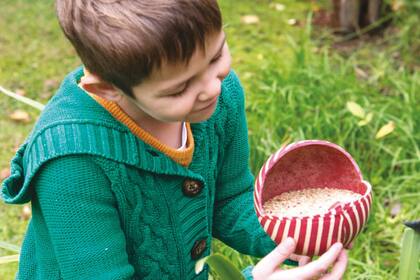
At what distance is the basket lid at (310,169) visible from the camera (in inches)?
53.1

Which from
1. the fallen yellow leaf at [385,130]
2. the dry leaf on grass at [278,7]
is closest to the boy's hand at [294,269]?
the fallen yellow leaf at [385,130]

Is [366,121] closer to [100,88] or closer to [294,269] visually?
[294,269]

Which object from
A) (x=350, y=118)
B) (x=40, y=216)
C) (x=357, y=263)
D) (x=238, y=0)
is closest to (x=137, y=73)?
Answer: (x=40, y=216)

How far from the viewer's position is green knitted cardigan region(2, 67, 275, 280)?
1234mm

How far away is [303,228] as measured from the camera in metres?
1.18

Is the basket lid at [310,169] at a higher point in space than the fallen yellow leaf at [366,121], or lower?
higher

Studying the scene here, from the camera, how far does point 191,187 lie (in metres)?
1.38

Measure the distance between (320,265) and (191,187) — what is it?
0.31 meters

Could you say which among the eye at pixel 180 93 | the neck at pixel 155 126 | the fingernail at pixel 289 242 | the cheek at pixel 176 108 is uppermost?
the eye at pixel 180 93

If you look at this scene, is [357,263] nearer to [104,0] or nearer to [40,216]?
[40,216]

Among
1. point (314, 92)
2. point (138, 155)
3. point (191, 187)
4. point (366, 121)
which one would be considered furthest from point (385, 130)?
point (138, 155)

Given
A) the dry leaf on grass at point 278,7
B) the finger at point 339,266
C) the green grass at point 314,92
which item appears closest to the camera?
the finger at point 339,266

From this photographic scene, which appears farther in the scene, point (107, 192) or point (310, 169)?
point (310, 169)

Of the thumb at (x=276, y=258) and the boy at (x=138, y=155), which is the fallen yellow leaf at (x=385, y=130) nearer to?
the boy at (x=138, y=155)
